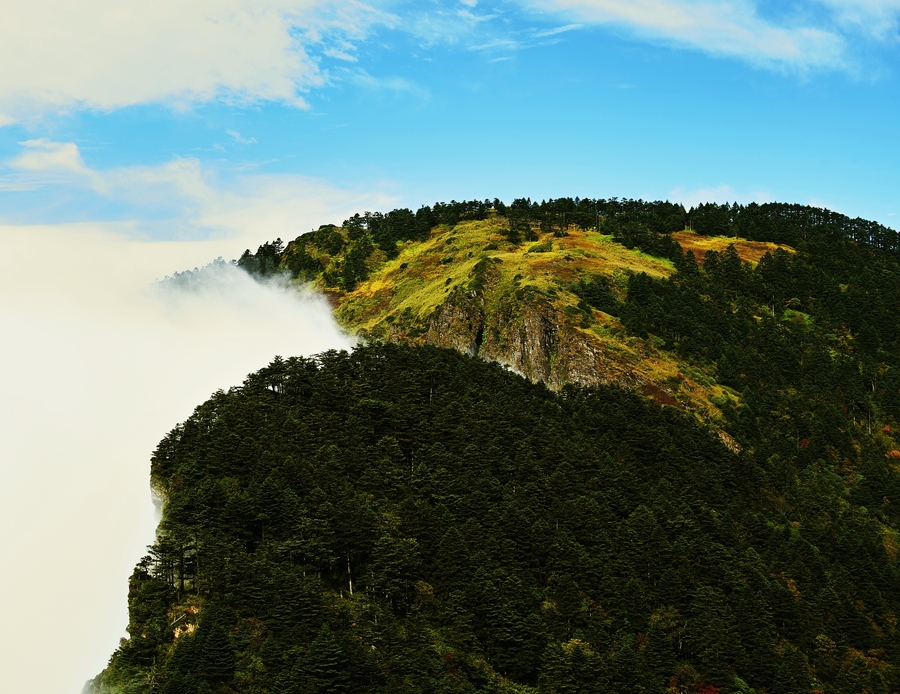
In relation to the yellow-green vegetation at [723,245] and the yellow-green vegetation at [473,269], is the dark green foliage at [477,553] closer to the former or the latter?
the yellow-green vegetation at [473,269]

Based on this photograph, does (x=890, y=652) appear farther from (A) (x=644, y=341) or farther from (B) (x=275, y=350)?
(B) (x=275, y=350)

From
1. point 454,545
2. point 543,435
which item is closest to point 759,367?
point 543,435

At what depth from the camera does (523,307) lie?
136625 millimetres

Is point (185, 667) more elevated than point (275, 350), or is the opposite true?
point (275, 350)

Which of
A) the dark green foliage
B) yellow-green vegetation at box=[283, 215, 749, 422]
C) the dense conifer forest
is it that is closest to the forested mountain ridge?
yellow-green vegetation at box=[283, 215, 749, 422]

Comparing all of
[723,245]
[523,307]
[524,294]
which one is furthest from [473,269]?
[723,245]

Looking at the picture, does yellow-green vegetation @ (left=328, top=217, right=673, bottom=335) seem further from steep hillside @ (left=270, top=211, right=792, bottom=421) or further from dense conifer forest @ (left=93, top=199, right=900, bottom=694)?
dense conifer forest @ (left=93, top=199, right=900, bottom=694)

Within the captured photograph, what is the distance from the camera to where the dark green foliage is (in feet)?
220

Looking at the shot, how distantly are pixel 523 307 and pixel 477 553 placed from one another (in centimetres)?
6324

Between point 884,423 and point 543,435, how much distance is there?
6485 cm

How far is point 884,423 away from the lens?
449ft

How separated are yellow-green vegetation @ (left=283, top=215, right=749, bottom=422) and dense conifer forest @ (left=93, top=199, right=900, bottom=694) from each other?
5588 mm

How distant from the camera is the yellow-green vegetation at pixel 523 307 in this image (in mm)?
126938

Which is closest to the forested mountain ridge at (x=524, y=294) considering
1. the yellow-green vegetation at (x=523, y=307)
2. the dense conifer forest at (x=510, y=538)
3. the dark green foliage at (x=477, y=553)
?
the yellow-green vegetation at (x=523, y=307)
